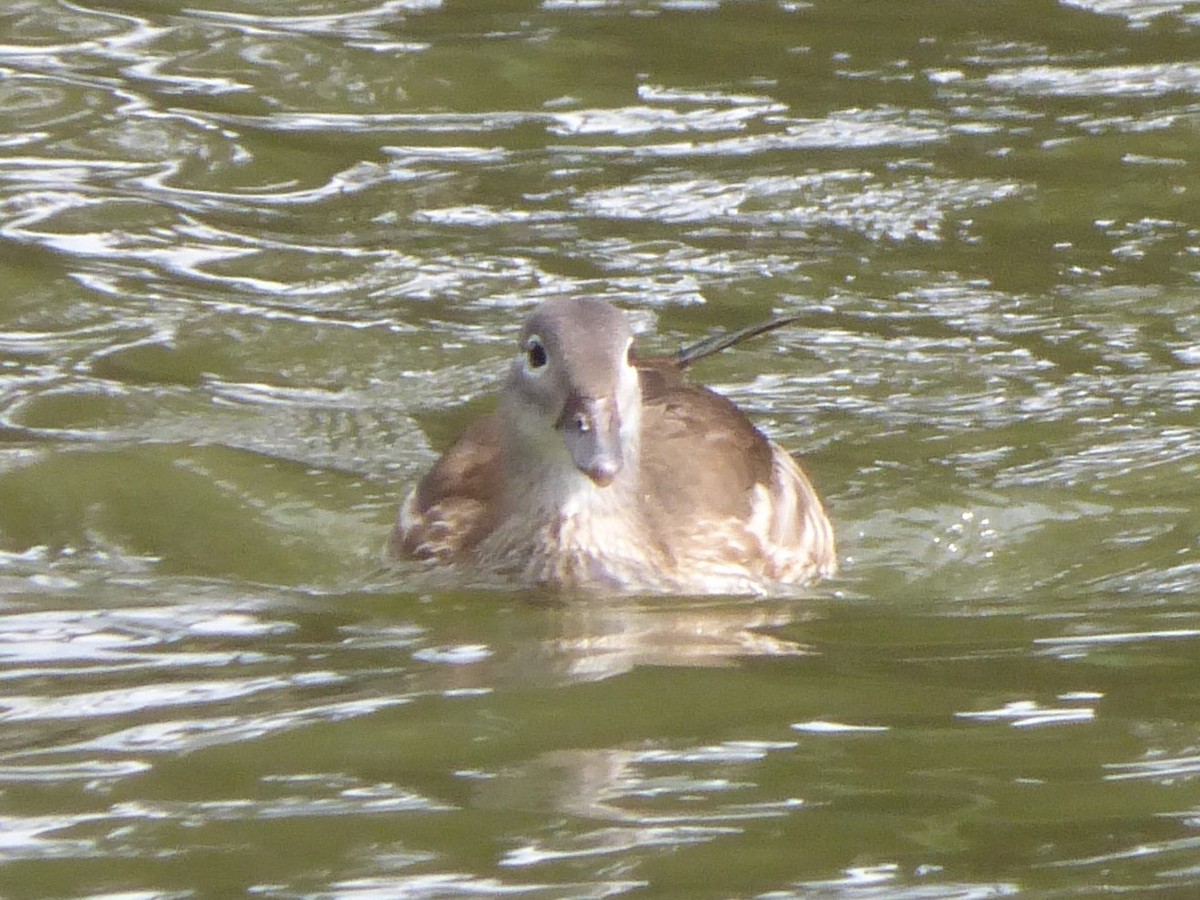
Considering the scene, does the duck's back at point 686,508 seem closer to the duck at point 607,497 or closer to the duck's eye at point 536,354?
the duck at point 607,497

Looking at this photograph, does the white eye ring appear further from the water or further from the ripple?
the ripple

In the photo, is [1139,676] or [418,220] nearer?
[1139,676]

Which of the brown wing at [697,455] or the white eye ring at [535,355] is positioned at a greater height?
the white eye ring at [535,355]

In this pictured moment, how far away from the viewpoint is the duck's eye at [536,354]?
273 inches

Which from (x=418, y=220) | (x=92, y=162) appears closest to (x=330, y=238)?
(x=418, y=220)

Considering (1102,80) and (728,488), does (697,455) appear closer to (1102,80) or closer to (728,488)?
(728,488)

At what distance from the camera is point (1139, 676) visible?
5.54 meters

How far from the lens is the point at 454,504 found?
25.0 feet

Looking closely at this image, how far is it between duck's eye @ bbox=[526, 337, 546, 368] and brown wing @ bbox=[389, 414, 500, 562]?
0.62 m

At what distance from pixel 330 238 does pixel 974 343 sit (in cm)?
278

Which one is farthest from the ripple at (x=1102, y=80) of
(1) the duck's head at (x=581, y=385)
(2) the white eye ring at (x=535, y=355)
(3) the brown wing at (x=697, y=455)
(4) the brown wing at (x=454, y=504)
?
(2) the white eye ring at (x=535, y=355)

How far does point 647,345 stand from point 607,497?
7.26 ft

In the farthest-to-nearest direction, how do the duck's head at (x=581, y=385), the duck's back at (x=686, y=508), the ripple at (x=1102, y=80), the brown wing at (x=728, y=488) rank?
1. the ripple at (x=1102, y=80)
2. the brown wing at (x=728, y=488)
3. the duck's back at (x=686, y=508)
4. the duck's head at (x=581, y=385)

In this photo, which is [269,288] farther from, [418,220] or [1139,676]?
[1139,676]
